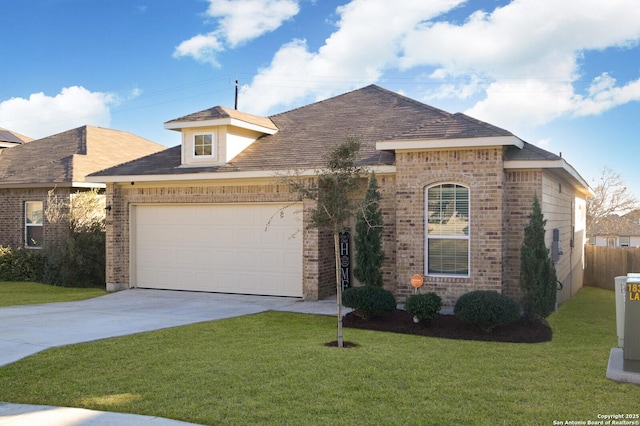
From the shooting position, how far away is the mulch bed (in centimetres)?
980

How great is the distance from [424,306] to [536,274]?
86.7 inches

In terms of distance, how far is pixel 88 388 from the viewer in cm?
675

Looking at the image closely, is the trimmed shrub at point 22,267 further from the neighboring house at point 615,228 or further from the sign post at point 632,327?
the neighboring house at point 615,228

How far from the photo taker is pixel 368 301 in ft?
35.4

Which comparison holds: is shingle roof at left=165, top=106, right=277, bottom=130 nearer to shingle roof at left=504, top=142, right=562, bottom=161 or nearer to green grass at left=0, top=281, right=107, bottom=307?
green grass at left=0, top=281, right=107, bottom=307

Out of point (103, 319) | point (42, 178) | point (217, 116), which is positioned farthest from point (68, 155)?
point (103, 319)

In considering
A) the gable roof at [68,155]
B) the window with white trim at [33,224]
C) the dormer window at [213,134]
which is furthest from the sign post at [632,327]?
the window with white trim at [33,224]

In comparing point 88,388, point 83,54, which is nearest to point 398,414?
point 88,388

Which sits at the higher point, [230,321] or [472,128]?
[472,128]

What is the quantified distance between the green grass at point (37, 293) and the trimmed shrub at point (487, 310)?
33.3ft

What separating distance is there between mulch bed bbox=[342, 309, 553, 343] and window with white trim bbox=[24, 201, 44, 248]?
13988mm

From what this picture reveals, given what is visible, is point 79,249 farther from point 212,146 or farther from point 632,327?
point 632,327

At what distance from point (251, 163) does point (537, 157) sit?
274 inches

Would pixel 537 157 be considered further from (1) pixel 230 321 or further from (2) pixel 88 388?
(2) pixel 88 388
